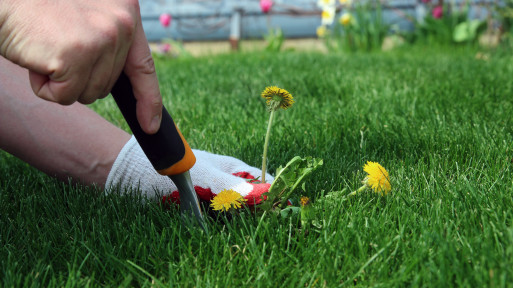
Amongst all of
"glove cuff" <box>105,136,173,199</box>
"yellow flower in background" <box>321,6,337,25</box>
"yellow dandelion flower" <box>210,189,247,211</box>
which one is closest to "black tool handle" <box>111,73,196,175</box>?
"yellow dandelion flower" <box>210,189,247,211</box>

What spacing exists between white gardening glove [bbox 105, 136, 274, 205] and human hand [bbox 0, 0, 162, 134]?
0.44 metres

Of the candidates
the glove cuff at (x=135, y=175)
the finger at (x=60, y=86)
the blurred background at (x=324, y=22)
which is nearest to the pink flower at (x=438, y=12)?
the blurred background at (x=324, y=22)

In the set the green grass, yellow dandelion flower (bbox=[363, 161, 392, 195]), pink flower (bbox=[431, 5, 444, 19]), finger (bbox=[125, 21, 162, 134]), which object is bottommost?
the green grass

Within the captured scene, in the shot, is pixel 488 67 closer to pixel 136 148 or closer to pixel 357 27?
pixel 357 27

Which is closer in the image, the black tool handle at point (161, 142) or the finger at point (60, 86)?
the finger at point (60, 86)

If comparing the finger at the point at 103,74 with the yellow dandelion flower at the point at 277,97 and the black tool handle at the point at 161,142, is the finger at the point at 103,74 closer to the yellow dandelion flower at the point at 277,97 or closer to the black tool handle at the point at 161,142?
the black tool handle at the point at 161,142

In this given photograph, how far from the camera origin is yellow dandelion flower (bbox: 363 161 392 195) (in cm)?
108

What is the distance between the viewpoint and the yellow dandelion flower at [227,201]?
1.02 m

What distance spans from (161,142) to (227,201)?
20cm

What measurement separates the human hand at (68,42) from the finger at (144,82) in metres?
0.02

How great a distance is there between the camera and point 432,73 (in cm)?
270

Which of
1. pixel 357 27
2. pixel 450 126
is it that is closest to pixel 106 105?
pixel 450 126

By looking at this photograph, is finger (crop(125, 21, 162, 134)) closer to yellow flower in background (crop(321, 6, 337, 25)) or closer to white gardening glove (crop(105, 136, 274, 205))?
white gardening glove (crop(105, 136, 274, 205))

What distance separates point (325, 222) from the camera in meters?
0.96
